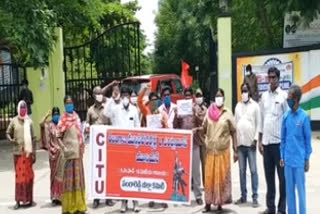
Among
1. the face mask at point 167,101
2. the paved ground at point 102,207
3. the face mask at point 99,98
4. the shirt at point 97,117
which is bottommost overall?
the paved ground at point 102,207

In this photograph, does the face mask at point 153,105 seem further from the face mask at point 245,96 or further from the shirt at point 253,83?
the shirt at point 253,83

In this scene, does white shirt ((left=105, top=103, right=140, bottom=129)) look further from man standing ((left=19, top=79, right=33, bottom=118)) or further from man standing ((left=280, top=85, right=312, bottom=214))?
man standing ((left=19, top=79, right=33, bottom=118))

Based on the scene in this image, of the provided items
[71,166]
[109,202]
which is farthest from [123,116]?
[109,202]

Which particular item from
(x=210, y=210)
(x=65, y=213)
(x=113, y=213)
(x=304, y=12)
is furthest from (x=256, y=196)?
(x=304, y=12)

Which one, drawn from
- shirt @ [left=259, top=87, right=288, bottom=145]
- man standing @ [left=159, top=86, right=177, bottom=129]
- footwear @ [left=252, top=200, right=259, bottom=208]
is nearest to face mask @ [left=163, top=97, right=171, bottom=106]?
man standing @ [left=159, top=86, right=177, bottom=129]

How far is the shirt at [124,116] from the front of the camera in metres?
9.61

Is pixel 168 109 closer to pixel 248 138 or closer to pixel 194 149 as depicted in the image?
pixel 194 149

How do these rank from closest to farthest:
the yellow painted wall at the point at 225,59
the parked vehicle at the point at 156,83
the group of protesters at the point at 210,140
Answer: the group of protesters at the point at 210,140 < the yellow painted wall at the point at 225,59 < the parked vehicle at the point at 156,83

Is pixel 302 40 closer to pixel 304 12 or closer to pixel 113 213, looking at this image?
pixel 304 12

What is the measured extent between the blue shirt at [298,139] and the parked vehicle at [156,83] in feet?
30.8

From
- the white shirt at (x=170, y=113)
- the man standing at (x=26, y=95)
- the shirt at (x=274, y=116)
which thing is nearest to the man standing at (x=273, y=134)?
the shirt at (x=274, y=116)

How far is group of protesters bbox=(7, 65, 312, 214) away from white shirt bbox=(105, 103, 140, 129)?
0.02 meters

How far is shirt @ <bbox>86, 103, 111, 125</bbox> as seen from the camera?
386 inches

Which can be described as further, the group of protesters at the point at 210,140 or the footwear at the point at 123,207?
the footwear at the point at 123,207
